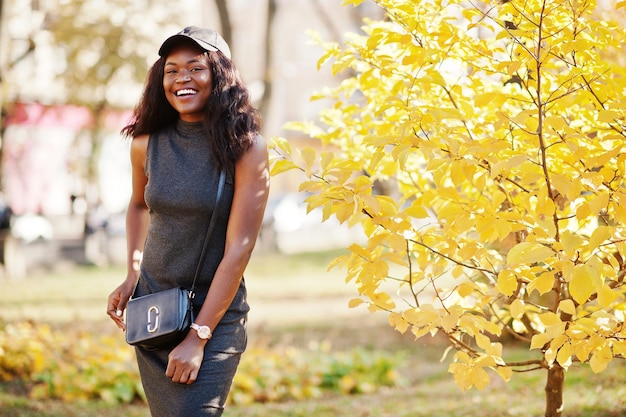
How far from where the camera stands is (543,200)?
8.45ft

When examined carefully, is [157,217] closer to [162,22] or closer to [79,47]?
[79,47]

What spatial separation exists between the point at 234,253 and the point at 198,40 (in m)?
0.70

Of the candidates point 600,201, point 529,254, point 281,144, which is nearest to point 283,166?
point 281,144

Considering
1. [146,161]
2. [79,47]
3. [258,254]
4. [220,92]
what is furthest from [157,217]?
[258,254]

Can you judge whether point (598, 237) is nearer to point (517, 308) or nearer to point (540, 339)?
point (540, 339)

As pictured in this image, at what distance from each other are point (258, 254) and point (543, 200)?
16.8 m

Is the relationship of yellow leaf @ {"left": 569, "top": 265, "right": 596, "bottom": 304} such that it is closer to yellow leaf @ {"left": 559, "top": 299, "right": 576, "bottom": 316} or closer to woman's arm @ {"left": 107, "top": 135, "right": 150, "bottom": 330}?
yellow leaf @ {"left": 559, "top": 299, "right": 576, "bottom": 316}

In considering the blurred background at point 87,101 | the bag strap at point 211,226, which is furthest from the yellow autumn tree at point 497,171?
the blurred background at point 87,101

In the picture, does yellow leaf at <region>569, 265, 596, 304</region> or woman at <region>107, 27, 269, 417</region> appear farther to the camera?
woman at <region>107, 27, 269, 417</region>

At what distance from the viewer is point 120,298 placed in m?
2.79

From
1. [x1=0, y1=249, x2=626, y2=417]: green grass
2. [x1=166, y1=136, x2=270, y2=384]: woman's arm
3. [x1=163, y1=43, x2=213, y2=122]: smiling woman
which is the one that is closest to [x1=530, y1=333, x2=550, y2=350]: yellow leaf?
[x1=166, y1=136, x2=270, y2=384]: woman's arm

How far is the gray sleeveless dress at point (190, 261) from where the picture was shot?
2436mm

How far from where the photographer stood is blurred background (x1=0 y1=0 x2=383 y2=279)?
15930mm

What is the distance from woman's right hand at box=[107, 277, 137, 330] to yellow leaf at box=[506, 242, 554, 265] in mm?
1328
